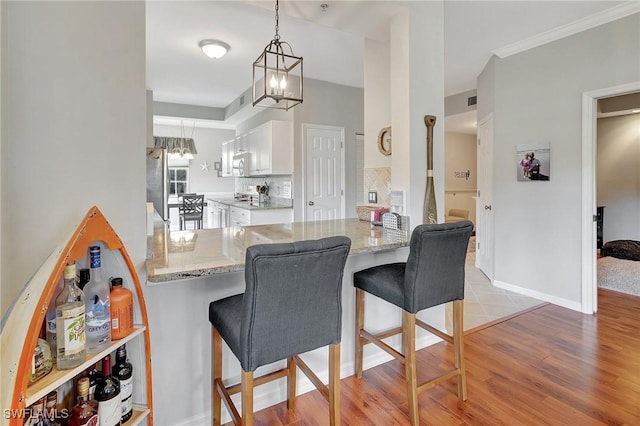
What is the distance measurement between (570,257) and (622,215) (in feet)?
10.6

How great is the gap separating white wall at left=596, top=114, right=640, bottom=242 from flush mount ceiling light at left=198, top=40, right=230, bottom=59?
604 cm

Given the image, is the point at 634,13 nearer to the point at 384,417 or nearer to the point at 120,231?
the point at 384,417

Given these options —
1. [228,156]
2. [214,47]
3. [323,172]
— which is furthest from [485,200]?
[228,156]

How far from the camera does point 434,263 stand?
5.55ft

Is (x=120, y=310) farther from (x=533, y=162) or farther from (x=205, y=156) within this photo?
(x=205, y=156)

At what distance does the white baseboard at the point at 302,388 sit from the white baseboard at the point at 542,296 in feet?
5.59

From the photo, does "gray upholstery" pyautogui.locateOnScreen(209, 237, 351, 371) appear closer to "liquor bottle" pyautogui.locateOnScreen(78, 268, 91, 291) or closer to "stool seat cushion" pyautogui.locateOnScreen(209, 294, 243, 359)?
"stool seat cushion" pyautogui.locateOnScreen(209, 294, 243, 359)

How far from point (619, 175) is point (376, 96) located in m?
5.04

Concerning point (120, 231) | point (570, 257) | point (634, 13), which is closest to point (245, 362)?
point (120, 231)

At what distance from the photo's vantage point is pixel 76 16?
1119 mm

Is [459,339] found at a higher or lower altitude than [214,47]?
lower

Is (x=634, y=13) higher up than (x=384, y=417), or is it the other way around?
(x=634, y=13)

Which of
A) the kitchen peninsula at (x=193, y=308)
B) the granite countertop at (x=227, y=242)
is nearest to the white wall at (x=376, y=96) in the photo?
the granite countertop at (x=227, y=242)

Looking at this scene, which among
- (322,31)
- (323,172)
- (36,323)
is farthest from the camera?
(323,172)
